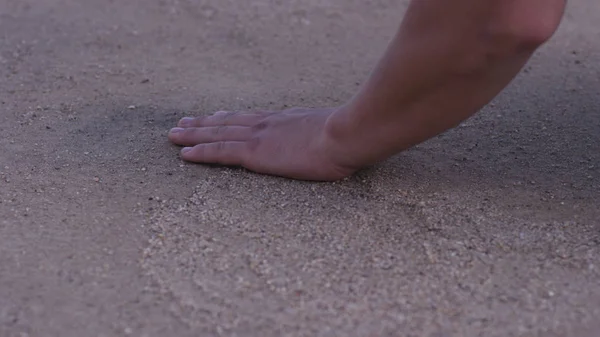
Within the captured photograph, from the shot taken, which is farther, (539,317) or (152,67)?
(152,67)

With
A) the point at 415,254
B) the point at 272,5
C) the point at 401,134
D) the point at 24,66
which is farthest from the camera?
the point at 272,5

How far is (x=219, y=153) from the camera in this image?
1.73 metres

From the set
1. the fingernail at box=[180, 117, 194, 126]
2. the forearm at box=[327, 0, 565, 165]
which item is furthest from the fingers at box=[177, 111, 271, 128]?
the forearm at box=[327, 0, 565, 165]

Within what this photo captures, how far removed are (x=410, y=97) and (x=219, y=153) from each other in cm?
51

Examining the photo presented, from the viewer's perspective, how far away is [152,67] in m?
2.38

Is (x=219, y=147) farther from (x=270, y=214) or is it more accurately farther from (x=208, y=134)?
(x=270, y=214)

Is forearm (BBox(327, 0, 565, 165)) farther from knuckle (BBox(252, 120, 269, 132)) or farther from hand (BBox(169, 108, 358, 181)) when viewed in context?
knuckle (BBox(252, 120, 269, 132))

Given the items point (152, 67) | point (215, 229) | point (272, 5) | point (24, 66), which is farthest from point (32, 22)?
point (215, 229)

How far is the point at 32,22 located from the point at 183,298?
1778mm

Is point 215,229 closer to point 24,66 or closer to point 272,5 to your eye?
point 24,66

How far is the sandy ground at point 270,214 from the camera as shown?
48.4 inches

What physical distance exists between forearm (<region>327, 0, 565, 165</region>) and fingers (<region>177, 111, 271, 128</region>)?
33 cm

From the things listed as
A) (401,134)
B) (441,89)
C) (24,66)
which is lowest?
(24,66)

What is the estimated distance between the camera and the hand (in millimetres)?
1617
